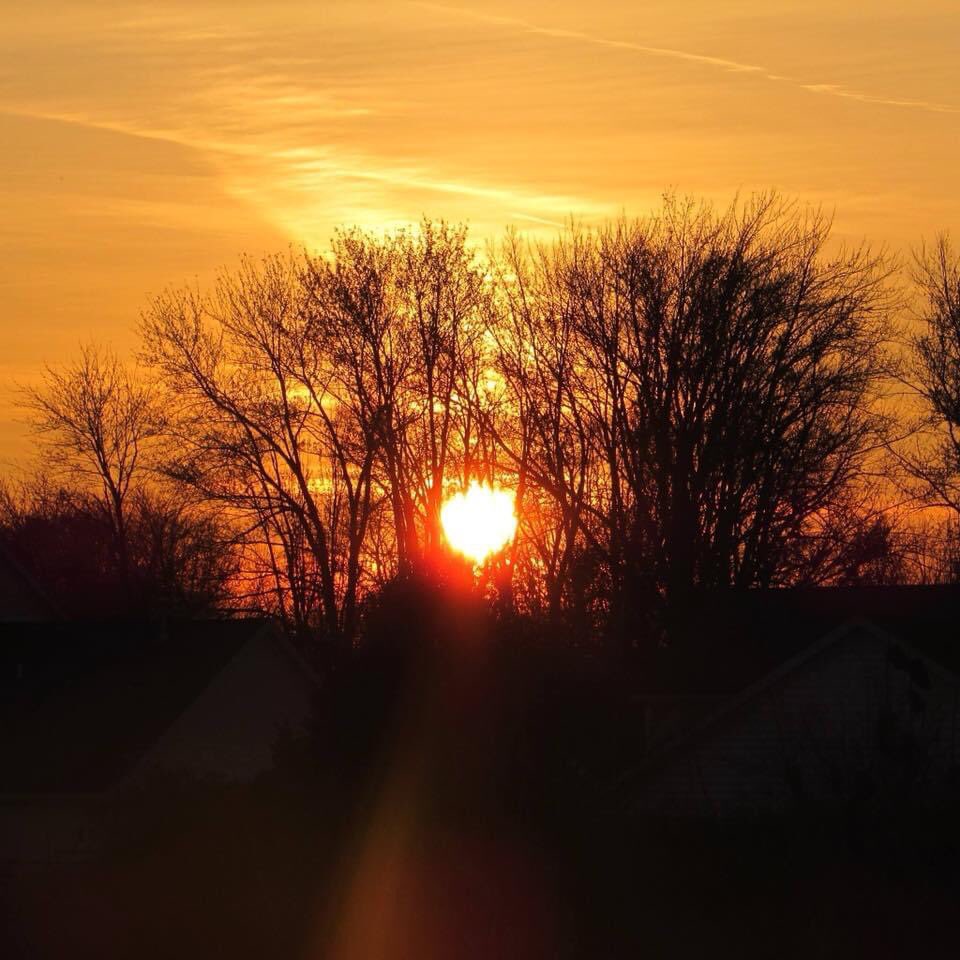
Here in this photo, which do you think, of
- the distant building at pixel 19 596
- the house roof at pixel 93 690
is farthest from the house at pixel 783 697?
the distant building at pixel 19 596

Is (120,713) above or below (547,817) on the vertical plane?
above

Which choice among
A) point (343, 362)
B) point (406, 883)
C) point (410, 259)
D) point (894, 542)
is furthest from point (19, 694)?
point (894, 542)

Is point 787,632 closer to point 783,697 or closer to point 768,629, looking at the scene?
Result: point 768,629

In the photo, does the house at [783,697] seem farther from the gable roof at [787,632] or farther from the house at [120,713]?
the house at [120,713]

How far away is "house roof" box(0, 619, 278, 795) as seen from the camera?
39.8 meters

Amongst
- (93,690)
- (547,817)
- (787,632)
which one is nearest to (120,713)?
(93,690)

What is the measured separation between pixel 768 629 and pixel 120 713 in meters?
15.6

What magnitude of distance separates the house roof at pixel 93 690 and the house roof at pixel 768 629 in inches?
444

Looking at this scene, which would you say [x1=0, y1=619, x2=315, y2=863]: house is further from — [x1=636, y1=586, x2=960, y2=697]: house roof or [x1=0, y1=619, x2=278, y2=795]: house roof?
[x1=636, y1=586, x2=960, y2=697]: house roof

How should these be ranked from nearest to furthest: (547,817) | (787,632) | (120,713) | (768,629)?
(547,817) < (787,632) < (768,629) < (120,713)

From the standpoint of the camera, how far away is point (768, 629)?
1502 inches

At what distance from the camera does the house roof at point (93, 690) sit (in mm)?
39812

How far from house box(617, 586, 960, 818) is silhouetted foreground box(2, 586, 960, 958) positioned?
0.07 metres

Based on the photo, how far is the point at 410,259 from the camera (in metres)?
48.8
